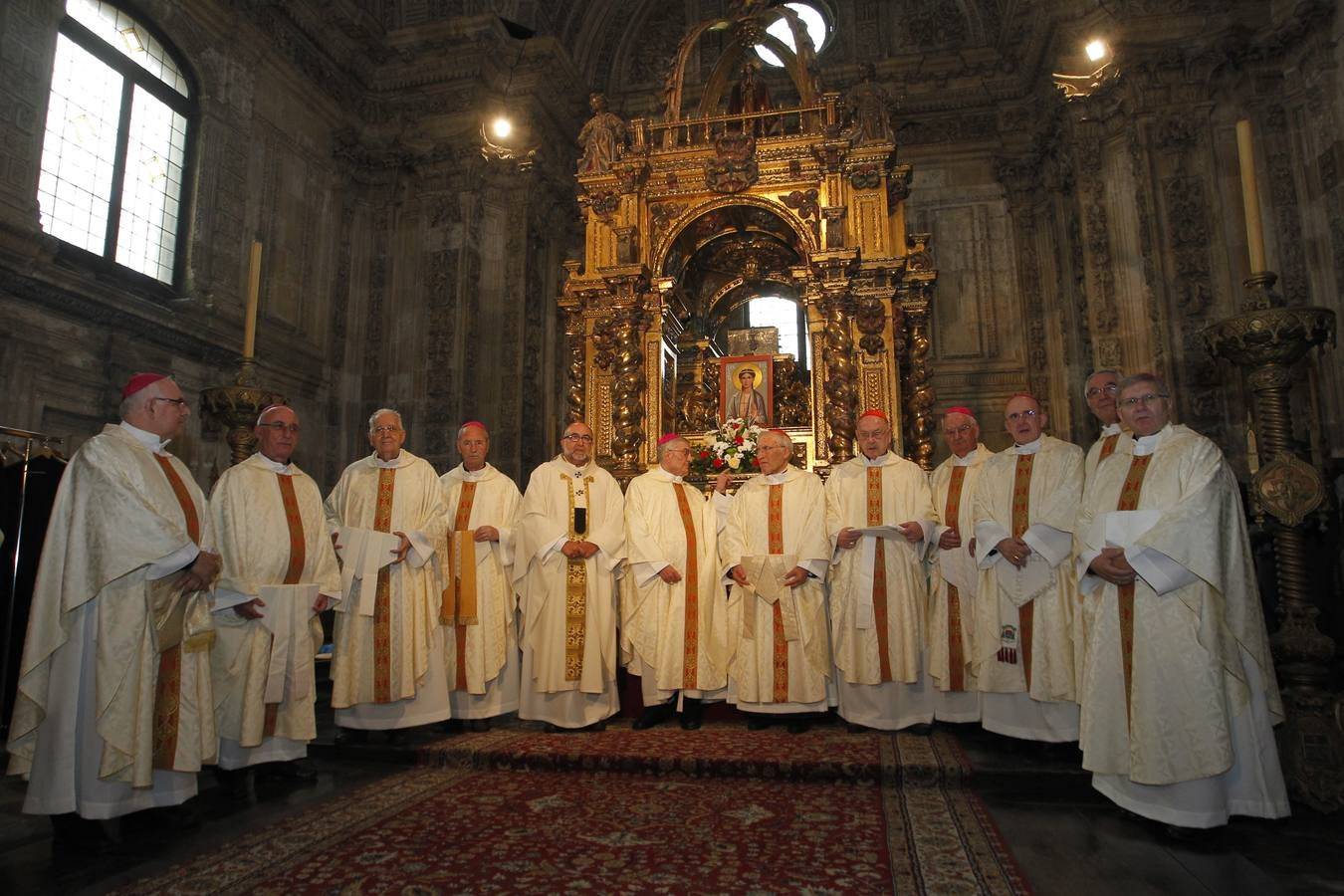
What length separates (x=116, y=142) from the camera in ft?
28.3

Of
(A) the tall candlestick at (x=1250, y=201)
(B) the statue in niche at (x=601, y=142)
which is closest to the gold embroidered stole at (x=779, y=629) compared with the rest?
(A) the tall candlestick at (x=1250, y=201)

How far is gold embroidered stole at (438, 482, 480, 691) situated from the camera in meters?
5.88

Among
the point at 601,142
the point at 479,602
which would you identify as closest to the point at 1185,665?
the point at 479,602

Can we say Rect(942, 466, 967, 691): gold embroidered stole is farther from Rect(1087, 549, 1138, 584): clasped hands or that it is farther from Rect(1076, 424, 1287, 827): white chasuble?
Rect(1087, 549, 1138, 584): clasped hands

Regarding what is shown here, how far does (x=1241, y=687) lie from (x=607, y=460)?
5544 millimetres

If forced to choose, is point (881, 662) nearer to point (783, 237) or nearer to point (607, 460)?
point (607, 460)

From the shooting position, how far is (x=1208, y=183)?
8914mm

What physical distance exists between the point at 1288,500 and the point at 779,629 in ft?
9.58

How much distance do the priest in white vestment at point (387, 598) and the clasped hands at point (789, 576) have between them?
2.03 m

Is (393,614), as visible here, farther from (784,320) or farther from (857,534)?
(784,320)

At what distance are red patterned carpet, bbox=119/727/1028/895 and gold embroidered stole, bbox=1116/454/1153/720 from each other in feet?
3.05

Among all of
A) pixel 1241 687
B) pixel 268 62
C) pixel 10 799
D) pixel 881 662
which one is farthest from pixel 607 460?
pixel 268 62

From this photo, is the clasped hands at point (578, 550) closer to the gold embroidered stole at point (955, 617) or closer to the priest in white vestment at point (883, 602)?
the priest in white vestment at point (883, 602)

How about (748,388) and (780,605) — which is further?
(748,388)
